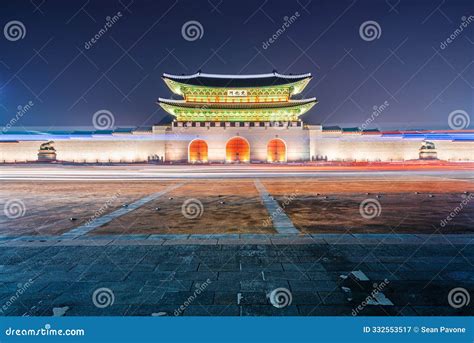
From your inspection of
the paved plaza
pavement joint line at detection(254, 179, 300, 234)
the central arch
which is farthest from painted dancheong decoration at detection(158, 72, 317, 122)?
the paved plaza

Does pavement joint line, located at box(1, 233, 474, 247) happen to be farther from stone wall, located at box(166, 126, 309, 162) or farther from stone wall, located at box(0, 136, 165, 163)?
stone wall, located at box(0, 136, 165, 163)

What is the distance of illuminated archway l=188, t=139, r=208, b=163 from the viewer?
120 ft

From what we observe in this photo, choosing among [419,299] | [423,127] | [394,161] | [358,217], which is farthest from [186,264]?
[423,127]

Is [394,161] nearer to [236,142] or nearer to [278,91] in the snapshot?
[278,91]

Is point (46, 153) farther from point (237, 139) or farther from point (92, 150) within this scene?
point (237, 139)

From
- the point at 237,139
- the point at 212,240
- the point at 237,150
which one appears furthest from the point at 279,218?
the point at 237,139

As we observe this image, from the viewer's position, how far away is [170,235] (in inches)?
205

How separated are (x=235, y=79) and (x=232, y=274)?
39102 millimetres

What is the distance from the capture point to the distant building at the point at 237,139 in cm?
3572

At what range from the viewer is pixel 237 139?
36938 millimetres

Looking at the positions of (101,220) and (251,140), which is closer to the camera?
(101,220)

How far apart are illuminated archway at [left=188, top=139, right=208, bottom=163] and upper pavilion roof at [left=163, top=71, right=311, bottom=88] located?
7.91 m

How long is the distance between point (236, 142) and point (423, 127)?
32.6 meters

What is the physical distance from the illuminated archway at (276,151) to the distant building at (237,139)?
0.14m
